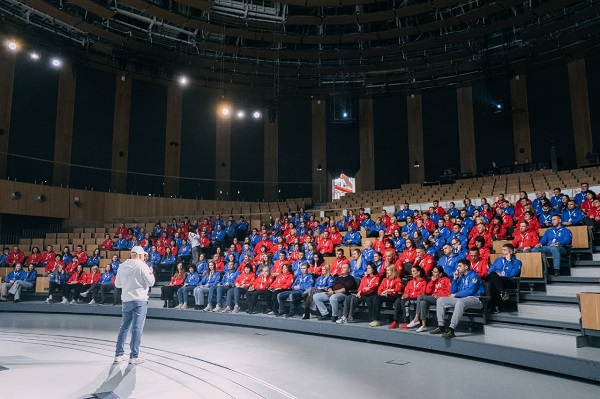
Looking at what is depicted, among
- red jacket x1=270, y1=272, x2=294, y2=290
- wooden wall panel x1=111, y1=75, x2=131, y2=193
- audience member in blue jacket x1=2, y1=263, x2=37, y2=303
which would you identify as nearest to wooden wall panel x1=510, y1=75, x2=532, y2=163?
red jacket x1=270, y1=272, x2=294, y2=290

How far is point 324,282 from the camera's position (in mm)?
7824

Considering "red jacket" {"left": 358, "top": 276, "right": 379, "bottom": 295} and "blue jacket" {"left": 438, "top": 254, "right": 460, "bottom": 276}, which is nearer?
"blue jacket" {"left": 438, "top": 254, "right": 460, "bottom": 276}

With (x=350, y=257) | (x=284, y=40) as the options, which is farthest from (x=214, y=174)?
(x=350, y=257)

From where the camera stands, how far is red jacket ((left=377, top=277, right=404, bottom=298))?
6668 mm

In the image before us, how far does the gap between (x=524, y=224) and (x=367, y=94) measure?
453 inches

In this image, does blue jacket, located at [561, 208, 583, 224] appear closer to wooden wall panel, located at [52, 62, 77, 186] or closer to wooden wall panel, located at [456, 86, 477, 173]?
wooden wall panel, located at [456, 86, 477, 173]

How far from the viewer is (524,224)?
7.15 m

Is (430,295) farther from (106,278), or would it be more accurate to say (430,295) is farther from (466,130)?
(466,130)

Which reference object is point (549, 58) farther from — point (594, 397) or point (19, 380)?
→ point (19, 380)

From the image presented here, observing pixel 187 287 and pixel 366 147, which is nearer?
pixel 187 287

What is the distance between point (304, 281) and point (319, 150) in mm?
10538

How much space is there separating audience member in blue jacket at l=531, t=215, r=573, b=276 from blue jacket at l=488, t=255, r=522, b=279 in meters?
0.63

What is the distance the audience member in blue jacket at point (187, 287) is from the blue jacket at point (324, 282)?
280cm

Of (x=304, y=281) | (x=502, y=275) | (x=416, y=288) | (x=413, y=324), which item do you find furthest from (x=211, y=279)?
(x=502, y=275)
